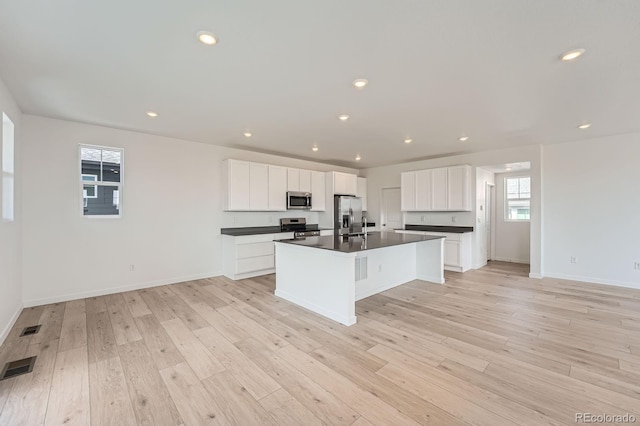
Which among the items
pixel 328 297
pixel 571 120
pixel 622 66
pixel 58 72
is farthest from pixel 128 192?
pixel 571 120

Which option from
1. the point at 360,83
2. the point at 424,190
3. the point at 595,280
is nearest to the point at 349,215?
the point at 424,190

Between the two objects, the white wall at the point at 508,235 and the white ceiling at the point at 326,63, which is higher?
the white ceiling at the point at 326,63

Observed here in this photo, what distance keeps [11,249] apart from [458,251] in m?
6.91

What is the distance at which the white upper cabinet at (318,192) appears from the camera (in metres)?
6.62

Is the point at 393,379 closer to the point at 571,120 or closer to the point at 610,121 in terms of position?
the point at 571,120

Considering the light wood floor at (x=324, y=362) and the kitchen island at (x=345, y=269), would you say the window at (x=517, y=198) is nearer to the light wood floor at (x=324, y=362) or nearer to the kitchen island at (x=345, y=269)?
the light wood floor at (x=324, y=362)

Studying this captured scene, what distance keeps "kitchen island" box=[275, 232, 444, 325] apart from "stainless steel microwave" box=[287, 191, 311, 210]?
6.85 ft

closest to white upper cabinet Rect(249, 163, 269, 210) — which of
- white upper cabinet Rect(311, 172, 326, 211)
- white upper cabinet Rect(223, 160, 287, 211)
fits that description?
white upper cabinet Rect(223, 160, 287, 211)

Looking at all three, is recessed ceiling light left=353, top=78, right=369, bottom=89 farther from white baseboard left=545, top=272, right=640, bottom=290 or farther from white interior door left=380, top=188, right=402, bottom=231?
white baseboard left=545, top=272, right=640, bottom=290

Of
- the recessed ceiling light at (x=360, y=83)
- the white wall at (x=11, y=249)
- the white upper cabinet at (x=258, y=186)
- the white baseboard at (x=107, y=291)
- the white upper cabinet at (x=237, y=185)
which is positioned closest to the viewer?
the recessed ceiling light at (x=360, y=83)

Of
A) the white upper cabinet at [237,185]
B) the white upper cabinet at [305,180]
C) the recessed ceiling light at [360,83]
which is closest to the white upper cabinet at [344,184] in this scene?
the white upper cabinet at [305,180]

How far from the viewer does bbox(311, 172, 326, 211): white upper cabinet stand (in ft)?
21.7

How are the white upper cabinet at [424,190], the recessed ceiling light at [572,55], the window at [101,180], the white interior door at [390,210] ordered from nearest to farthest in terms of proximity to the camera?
the recessed ceiling light at [572,55]
the window at [101,180]
the white upper cabinet at [424,190]
the white interior door at [390,210]

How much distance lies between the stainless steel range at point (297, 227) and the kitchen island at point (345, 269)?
176cm
